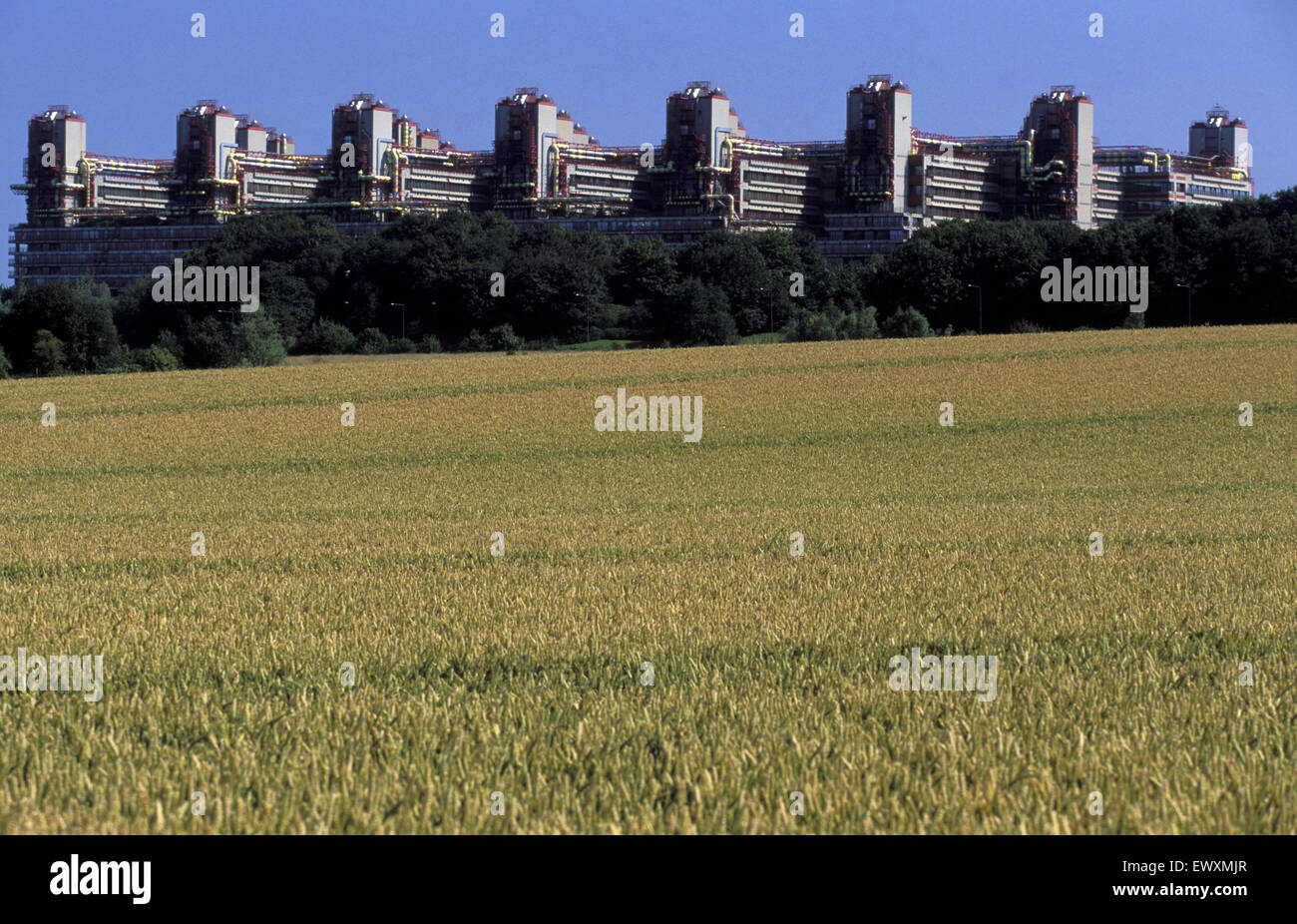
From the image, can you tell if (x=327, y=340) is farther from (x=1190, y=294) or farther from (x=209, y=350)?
(x=1190, y=294)

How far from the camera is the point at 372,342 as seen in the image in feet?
399

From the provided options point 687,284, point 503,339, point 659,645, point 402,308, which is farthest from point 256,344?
point 659,645

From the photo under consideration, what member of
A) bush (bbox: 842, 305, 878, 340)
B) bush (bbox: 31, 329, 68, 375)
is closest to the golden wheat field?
bush (bbox: 31, 329, 68, 375)

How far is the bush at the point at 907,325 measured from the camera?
10844 centimetres

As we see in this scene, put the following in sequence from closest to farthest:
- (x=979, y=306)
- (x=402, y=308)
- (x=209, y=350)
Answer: (x=209, y=350), (x=979, y=306), (x=402, y=308)

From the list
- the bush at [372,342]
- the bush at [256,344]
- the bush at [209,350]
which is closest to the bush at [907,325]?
the bush at [372,342]

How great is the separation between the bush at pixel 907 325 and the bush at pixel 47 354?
6237 cm

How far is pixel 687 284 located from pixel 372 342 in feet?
98.4

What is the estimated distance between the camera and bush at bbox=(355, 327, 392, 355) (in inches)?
4732

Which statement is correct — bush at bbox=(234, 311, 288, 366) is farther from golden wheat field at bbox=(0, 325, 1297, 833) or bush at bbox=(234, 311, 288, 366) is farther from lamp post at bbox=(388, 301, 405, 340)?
golden wheat field at bbox=(0, 325, 1297, 833)

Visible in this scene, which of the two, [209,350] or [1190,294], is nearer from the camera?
[209,350]

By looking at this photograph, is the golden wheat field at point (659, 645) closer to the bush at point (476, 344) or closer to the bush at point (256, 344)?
the bush at point (256, 344)
